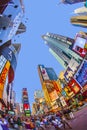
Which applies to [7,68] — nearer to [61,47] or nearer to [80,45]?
[80,45]

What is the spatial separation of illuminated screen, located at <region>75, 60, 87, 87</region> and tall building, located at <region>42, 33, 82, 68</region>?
15.6 metres

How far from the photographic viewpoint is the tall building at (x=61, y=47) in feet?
340

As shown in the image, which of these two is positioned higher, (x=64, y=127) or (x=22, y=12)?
(x=22, y=12)

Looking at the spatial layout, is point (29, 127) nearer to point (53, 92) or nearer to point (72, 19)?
point (53, 92)

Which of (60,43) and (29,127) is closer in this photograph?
(29,127)

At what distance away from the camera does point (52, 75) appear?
108062 mm

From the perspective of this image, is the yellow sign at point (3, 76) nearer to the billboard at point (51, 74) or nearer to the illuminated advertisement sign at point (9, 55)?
the illuminated advertisement sign at point (9, 55)

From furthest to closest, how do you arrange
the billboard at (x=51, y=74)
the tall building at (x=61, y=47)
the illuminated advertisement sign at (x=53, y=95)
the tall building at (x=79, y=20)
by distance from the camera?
the billboard at (x=51, y=74) < the tall building at (x=61, y=47) < the tall building at (x=79, y=20) < the illuminated advertisement sign at (x=53, y=95)

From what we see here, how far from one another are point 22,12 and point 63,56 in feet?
198

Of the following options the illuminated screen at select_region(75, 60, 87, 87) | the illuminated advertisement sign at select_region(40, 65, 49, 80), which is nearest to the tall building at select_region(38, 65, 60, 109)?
the illuminated advertisement sign at select_region(40, 65, 49, 80)

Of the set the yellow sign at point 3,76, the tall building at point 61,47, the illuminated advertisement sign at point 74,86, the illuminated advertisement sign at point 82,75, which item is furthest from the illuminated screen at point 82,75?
the yellow sign at point 3,76

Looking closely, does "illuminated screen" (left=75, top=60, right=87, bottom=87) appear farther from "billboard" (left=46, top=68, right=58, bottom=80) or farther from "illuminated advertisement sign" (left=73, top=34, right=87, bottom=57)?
"billboard" (left=46, top=68, right=58, bottom=80)

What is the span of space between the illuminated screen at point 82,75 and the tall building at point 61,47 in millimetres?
15592

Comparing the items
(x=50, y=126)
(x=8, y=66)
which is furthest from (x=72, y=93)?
(x=50, y=126)
